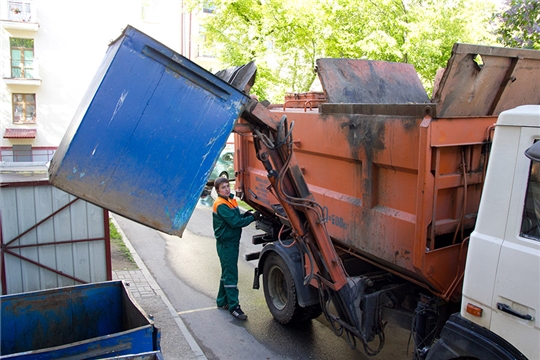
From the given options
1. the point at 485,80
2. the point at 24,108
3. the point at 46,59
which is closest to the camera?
the point at 485,80

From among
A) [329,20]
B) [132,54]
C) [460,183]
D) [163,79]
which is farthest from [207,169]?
[329,20]

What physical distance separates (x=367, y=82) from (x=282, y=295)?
259 centimetres

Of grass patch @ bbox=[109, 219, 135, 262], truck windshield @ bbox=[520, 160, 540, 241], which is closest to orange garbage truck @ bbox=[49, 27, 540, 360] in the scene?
truck windshield @ bbox=[520, 160, 540, 241]

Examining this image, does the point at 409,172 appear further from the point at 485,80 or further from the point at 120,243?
the point at 120,243

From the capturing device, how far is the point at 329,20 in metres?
12.4

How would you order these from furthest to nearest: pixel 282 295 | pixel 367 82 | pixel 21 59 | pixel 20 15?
1. pixel 21 59
2. pixel 20 15
3. pixel 282 295
4. pixel 367 82

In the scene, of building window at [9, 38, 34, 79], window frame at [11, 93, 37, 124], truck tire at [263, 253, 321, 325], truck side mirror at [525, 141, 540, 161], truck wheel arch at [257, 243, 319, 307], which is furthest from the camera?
window frame at [11, 93, 37, 124]

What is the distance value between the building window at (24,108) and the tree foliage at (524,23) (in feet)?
75.3

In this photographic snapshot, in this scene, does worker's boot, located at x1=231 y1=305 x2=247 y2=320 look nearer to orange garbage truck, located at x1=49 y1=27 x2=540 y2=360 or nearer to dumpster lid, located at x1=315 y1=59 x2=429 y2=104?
orange garbage truck, located at x1=49 y1=27 x2=540 y2=360

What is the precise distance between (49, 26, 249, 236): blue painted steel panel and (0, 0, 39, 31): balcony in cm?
2370

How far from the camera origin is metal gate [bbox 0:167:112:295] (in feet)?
17.7

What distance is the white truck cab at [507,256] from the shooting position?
8.46ft

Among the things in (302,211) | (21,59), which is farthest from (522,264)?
(21,59)

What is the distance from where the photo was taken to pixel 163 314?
575 centimetres
